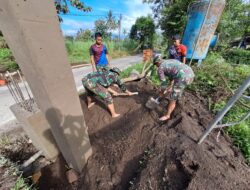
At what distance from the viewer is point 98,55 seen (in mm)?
3367

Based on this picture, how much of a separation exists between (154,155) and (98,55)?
269 centimetres

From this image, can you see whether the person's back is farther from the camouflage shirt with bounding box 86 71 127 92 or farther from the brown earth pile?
the camouflage shirt with bounding box 86 71 127 92

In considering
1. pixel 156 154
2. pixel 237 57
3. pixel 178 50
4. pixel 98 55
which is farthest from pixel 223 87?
pixel 237 57

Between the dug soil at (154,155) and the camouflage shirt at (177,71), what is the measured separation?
64 centimetres

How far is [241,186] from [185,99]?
2.04m

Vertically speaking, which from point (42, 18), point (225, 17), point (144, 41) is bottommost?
point (144, 41)

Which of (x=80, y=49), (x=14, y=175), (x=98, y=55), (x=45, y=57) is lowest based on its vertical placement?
(x=80, y=49)

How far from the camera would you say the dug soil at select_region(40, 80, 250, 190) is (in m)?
1.36

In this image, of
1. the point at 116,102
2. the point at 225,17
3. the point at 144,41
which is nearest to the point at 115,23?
the point at 144,41

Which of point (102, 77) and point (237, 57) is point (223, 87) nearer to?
point (102, 77)

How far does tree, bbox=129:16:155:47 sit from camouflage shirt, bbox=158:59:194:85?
71.3 ft

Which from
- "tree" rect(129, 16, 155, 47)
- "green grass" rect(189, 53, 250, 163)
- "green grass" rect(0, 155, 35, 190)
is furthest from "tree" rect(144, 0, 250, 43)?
"tree" rect(129, 16, 155, 47)

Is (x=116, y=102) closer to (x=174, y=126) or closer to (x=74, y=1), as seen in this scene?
A: (x=174, y=126)

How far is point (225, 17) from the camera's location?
7.53 metres
